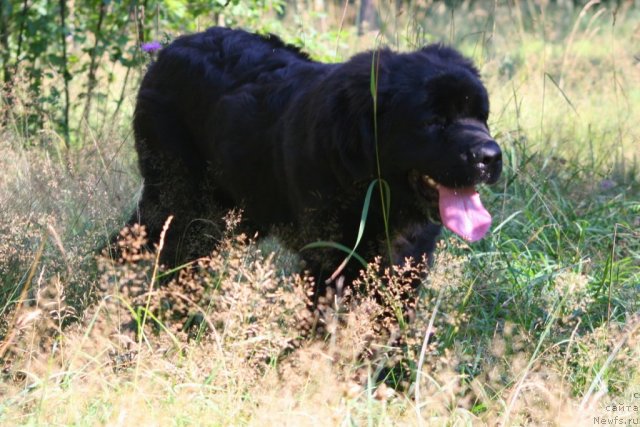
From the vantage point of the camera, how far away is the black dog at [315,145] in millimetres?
3252

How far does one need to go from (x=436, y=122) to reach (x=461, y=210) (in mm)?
324

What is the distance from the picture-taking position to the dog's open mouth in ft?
10.6

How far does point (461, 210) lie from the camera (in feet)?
10.7

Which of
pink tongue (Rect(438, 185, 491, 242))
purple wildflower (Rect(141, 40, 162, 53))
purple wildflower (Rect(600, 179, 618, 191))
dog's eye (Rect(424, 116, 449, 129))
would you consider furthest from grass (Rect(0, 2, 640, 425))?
purple wildflower (Rect(141, 40, 162, 53))

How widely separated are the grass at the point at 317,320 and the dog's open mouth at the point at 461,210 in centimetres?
13

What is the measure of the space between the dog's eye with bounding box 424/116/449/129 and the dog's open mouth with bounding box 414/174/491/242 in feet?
0.60

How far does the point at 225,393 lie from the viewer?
2730 millimetres

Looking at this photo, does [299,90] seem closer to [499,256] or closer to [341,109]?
[341,109]

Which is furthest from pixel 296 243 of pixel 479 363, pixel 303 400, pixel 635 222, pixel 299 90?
pixel 635 222

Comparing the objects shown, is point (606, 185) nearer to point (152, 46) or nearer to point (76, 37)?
point (152, 46)

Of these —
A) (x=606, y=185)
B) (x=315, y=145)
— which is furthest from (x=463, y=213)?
(x=606, y=185)

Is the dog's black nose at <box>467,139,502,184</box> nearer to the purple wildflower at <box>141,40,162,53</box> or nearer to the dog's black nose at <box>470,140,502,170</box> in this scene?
the dog's black nose at <box>470,140,502,170</box>

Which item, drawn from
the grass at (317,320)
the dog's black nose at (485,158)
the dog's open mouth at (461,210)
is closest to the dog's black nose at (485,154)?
the dog's black nose at (485,158)

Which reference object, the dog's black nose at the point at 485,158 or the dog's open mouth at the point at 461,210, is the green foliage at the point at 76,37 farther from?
the dog's black nose at the point at 485,158
